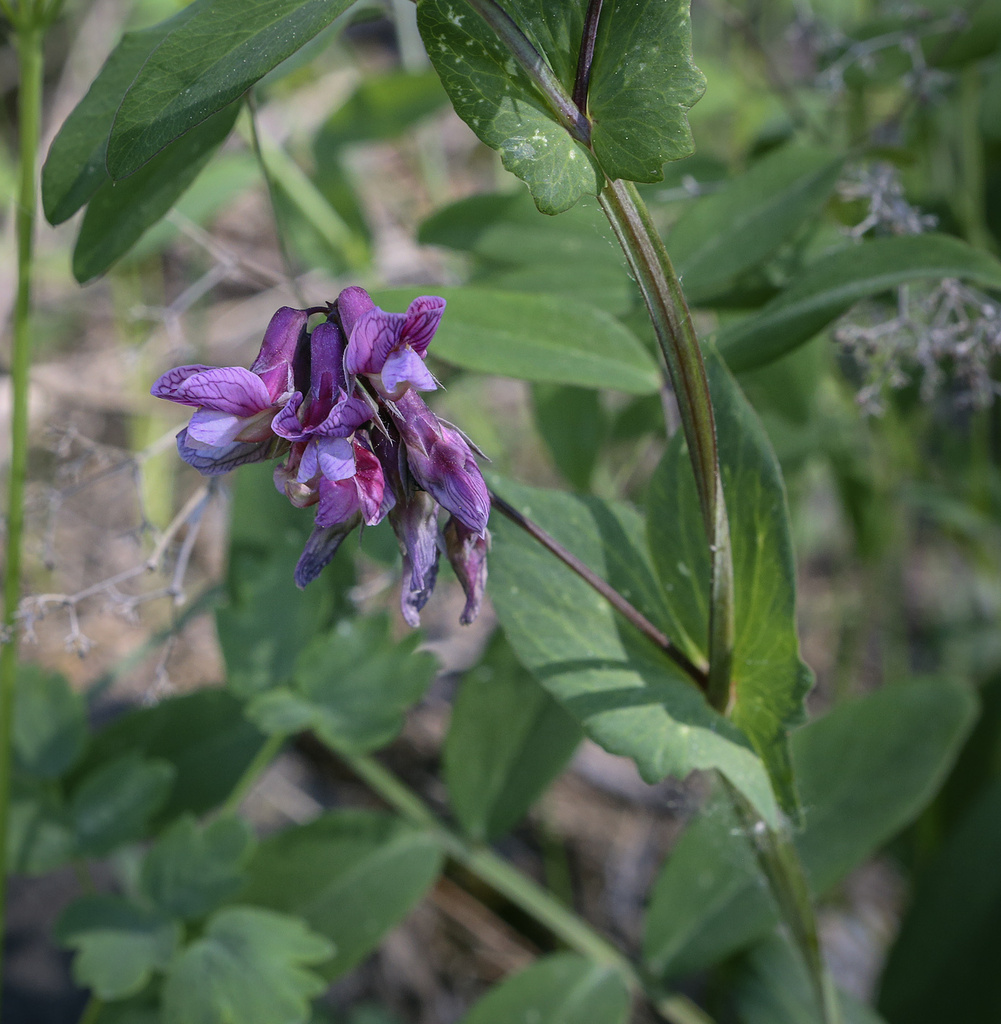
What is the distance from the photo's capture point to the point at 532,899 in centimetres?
194

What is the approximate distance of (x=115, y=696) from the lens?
2.76 metres

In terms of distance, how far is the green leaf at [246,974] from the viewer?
1.47m

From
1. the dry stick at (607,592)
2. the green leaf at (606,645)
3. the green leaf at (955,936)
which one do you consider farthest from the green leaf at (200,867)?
the green leaf at (955,936)

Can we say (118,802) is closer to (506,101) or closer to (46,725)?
(46,725)

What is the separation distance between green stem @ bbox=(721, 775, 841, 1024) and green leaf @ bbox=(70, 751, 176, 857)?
3.31 feet

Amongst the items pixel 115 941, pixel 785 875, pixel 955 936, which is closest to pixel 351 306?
pixel 785 875

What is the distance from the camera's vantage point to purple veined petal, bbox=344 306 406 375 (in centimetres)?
88

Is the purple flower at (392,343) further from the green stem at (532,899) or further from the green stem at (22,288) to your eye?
the green stem at (532,899)

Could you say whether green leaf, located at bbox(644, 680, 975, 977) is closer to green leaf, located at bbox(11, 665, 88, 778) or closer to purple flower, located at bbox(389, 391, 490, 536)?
purple flower, located at bbox(389, 391, 490, 536)

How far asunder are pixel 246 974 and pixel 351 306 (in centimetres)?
113

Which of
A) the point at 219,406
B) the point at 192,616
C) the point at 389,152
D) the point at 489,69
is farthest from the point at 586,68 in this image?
the point at 389,152

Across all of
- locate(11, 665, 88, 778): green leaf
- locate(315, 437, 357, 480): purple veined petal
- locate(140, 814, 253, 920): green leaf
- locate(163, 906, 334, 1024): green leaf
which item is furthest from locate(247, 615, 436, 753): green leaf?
locate(315, 437, 357, 480): purple veined petal

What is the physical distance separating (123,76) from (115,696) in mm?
2036

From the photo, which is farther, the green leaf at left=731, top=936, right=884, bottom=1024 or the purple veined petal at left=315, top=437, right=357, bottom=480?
the green leaf at left=731, top=936, right=884, bottom=1024
